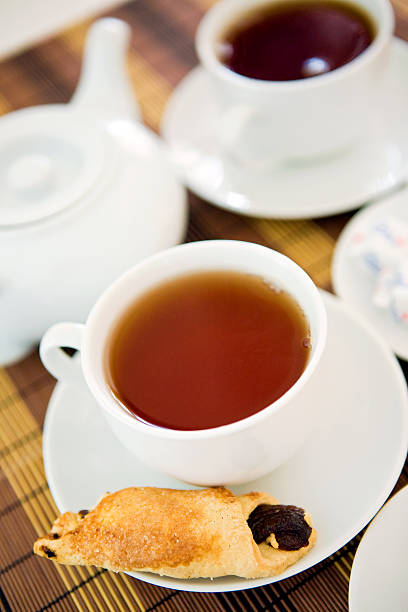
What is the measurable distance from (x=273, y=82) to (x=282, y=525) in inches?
30.2

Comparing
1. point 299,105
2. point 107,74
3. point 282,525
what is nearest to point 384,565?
point 282,525

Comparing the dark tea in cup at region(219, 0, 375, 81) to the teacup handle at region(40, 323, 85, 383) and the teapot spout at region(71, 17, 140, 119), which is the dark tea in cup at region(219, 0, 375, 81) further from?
the teacup handle at region(40, 323, 85, 383)

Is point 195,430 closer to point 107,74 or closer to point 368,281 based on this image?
point 368,281

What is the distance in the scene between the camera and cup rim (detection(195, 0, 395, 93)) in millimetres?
1096

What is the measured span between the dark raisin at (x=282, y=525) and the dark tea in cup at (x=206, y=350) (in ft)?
0.38

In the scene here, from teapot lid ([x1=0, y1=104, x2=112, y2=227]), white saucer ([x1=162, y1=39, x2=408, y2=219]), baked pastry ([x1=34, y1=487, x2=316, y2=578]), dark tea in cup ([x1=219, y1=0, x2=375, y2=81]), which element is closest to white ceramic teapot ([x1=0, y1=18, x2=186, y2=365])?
teapot lid ([x1=0, y1=104, x2=112, y2=227])

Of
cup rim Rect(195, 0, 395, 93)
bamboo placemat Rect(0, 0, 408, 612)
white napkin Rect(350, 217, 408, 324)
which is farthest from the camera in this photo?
cup rim Rect(195, 0, 395, 93)

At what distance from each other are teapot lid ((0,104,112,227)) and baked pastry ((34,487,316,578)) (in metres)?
0.48

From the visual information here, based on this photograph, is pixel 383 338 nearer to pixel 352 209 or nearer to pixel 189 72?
pixel 352 209

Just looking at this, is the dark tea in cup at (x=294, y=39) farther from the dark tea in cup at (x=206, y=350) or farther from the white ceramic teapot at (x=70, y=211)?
the dark tea in cup at (x=206, y=350)

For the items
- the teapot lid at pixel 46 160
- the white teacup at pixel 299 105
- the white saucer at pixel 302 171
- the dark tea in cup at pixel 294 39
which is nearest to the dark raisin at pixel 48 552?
the teapot lid at pixel 46 160

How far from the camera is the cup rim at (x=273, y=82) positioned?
1.10 metres

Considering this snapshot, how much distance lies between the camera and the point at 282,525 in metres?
0.74

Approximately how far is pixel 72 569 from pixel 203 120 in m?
0.94
